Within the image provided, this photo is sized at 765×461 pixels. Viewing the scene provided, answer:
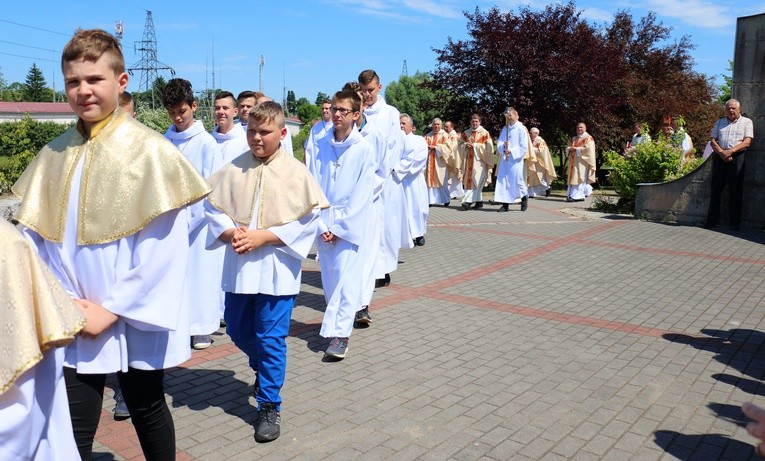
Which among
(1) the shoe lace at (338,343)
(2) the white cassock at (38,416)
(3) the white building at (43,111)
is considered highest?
(3) the white building at (43,111)

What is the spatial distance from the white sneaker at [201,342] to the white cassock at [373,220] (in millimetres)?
1318

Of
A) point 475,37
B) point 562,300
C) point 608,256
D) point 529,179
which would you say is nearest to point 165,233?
point 562,300

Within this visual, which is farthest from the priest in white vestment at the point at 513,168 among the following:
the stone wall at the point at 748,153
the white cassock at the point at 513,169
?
the stone wall at the point at 748,153

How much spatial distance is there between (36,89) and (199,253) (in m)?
125

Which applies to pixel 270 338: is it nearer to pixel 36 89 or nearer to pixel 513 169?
pixel 513 169

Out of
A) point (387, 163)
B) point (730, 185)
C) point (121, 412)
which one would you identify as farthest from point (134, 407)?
point (730, 185)

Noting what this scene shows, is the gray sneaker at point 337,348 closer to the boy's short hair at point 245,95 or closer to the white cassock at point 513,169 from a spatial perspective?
the boy's short hair at point 245,95

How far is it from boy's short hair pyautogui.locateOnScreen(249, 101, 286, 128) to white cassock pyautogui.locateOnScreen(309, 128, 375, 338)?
1.38m

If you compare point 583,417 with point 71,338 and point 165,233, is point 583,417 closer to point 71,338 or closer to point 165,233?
point 165,233

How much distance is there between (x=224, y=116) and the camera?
20.7ft

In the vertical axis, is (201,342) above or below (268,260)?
below

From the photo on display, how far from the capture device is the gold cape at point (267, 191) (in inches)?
169

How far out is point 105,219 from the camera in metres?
2.71

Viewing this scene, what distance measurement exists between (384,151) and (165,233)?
413 cm
